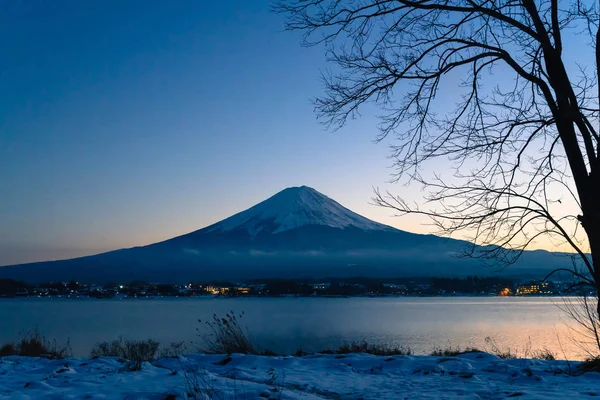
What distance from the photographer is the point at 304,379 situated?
5320 millimetres

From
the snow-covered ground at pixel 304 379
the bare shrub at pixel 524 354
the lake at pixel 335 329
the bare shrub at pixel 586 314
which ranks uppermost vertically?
the bare shrub at pixel 586 314

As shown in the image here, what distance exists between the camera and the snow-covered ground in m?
4.37

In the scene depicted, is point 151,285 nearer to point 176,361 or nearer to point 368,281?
point 368,281

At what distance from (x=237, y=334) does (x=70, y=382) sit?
169 inches

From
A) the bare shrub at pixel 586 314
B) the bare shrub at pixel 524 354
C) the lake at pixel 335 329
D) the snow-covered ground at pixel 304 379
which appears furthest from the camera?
the lake at pixel 335 329

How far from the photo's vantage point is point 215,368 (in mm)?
6039

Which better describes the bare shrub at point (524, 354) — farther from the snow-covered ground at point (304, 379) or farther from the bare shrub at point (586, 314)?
the snow-covered ground at point (304, 379)

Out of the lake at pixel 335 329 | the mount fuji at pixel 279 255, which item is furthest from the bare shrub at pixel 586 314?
the mount fuji at pixel 279 255

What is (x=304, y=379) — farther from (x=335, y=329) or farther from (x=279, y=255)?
(x=279, y=255)

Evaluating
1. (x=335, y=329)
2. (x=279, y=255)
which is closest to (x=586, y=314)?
(x=335, y=329)

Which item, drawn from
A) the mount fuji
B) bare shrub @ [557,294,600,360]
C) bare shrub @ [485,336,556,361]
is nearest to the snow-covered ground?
bare shrub @ [557,294,600,360]

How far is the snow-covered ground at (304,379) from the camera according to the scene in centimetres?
437

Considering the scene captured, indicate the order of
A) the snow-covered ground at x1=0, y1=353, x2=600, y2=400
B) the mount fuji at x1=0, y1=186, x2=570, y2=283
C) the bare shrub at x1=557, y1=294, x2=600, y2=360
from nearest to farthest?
the snow-covered ground at x1=0, y1=353, x2=600, y2=400
the bare shrub at x1=557, y1=294, x2=600, y2=360
the mount fuji at x1=0, y1=186, x2=570, y2=283

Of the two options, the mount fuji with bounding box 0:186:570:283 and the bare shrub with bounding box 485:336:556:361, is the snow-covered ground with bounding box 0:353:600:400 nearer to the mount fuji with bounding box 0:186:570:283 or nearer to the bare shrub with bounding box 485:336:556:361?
the bare shrub with bounding box 485:336:556:361
